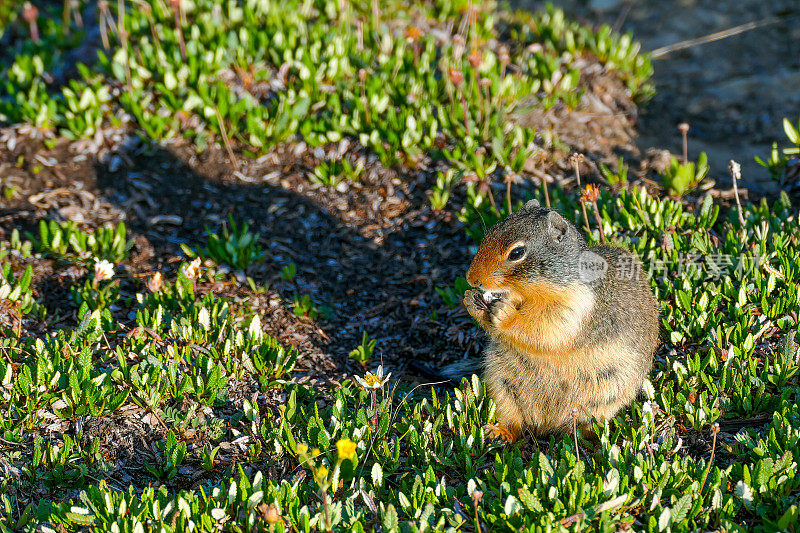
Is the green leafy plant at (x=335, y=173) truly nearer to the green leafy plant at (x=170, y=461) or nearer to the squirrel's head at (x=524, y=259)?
the squirrel's head at (x=524, y=259)

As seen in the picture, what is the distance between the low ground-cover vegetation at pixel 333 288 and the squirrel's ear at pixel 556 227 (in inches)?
32.5

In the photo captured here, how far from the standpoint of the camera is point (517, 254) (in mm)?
3748

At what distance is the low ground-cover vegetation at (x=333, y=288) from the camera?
3.61 metres

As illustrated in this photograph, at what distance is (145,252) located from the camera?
5.66m

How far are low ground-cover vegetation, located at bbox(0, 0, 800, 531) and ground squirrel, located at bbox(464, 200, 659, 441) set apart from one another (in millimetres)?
197

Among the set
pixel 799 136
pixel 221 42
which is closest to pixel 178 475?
pixel 221 42

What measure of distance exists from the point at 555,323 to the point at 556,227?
0.48m

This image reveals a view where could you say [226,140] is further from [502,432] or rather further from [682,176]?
[682,176]

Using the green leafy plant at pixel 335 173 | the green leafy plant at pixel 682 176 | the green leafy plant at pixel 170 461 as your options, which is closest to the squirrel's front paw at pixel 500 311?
the green leafy plant at pixel 170 461

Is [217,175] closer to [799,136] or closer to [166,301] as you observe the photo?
[166,301]

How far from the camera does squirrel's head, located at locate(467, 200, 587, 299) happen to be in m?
3.74

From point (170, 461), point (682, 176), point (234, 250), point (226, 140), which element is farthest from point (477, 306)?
point (226, 140)

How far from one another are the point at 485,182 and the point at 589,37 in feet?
7.38

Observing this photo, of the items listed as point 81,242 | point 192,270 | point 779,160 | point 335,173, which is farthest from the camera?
point 335,173
